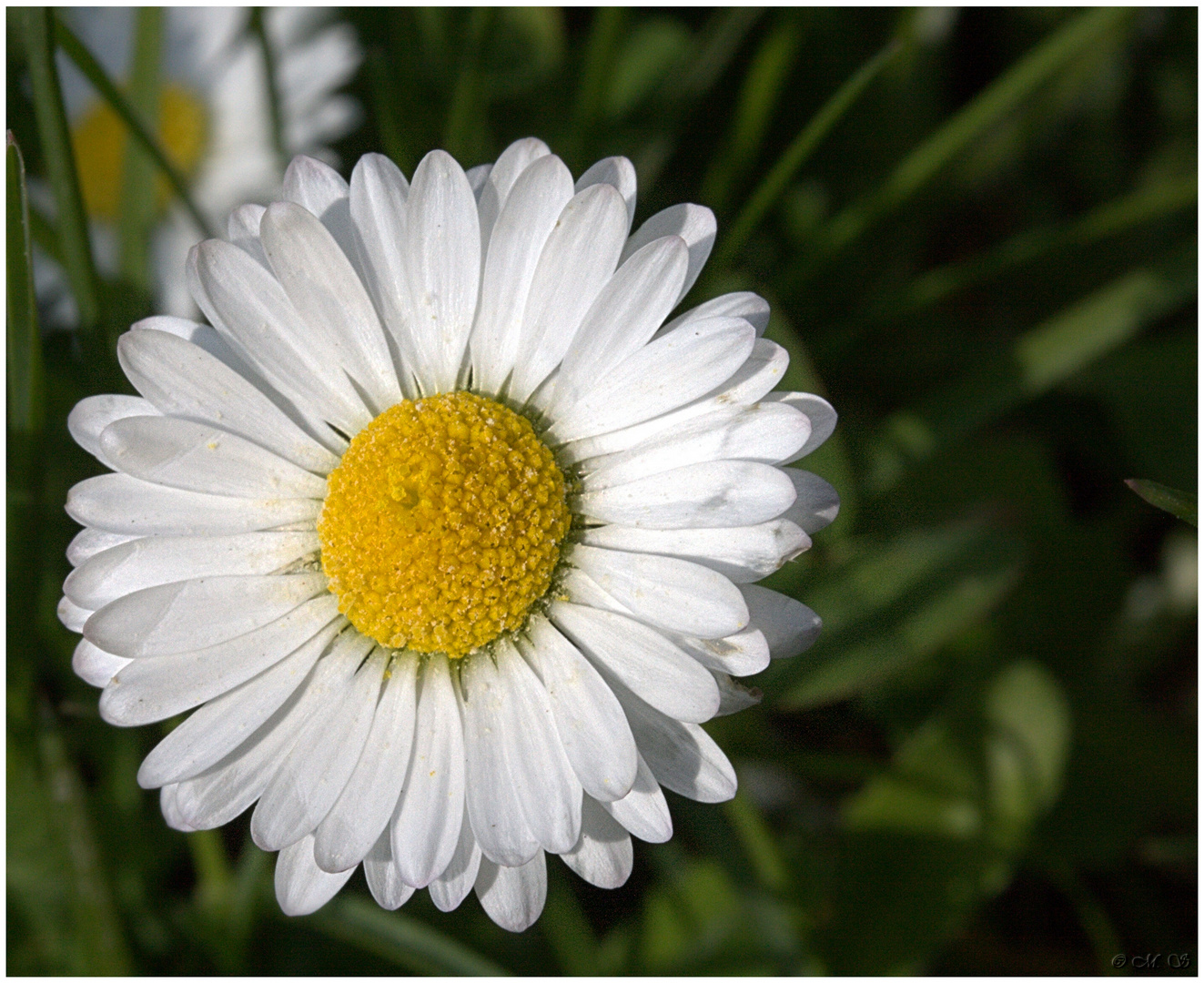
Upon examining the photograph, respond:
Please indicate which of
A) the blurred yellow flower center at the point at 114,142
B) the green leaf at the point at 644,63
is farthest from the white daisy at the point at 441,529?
the blurred yellow flower center at the point at 114,142

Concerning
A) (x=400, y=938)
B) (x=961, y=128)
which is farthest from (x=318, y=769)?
(x=961, y=128)

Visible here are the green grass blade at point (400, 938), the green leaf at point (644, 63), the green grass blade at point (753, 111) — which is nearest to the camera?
the green grass blade at point (400, 938)

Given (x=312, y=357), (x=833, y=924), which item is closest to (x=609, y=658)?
(x=312, y=357)

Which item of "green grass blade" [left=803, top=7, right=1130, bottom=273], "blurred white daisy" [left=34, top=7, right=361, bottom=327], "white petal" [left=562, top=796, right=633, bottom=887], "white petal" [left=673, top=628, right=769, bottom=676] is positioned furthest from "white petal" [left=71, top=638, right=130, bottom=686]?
"green grass blade" [left=803, top=7, right=1130, bottom=273]

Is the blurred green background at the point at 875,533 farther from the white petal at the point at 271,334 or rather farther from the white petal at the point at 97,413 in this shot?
the white petal at the point at 271,334

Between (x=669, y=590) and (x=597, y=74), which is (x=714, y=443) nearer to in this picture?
(x=669, y=590)

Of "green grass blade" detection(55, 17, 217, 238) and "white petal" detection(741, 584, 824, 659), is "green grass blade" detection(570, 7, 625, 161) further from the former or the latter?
"white petal" detection(741, 584, 824, 659)
